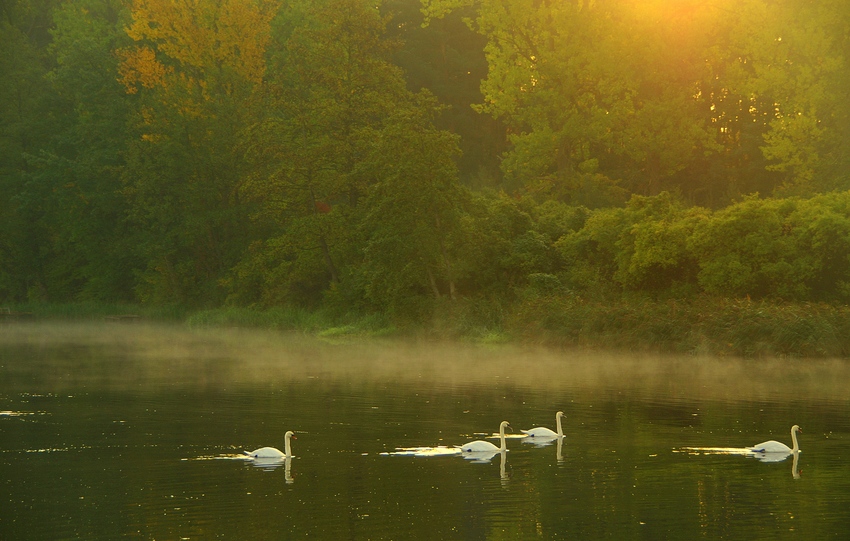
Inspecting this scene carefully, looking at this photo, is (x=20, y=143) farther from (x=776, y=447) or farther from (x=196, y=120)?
(x=776, y=447)

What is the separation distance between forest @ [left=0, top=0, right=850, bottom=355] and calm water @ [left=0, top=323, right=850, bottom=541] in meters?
6.15

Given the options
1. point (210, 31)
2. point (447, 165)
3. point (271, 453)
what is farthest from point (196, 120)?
point (271, 453)

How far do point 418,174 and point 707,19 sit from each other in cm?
1983

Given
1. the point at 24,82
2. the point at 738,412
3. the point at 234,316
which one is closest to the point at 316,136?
the point at 234,316

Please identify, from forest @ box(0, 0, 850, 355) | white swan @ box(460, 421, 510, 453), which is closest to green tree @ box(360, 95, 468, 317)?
Result: forest @ box(0, 0, 850, 355)

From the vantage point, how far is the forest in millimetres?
46469

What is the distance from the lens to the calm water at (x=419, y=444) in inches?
691

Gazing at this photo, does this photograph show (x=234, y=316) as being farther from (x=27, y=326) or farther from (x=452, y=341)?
(x=452, y=341)

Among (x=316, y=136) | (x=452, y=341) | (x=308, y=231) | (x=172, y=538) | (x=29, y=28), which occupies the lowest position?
(x=172, y=538)

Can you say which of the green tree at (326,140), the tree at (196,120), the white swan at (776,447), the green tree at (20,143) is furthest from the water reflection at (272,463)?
the green tree at (20,143)

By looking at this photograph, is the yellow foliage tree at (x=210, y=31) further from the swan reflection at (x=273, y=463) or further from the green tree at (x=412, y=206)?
the swan reflection at (x=273, y=463)

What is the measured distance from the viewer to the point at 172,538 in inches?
653

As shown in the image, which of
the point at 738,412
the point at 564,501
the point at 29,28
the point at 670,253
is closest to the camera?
the point at 564,501

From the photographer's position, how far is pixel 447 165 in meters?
52.6
